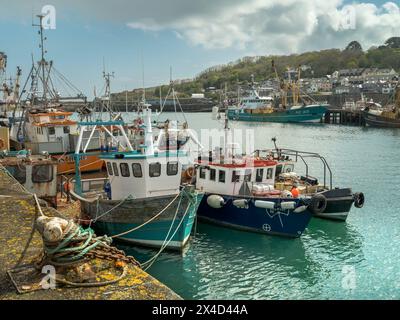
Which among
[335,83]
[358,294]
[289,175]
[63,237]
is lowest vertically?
[358,294]

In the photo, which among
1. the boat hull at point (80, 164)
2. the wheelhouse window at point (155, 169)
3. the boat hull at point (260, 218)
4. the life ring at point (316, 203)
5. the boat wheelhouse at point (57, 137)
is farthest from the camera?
the boat wheelhouse at point (57, 137)

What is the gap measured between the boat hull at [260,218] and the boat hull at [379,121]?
65684 millimetres

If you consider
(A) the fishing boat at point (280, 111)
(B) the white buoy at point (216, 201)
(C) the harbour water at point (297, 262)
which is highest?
(A) the fishing boat at point (280, 111)

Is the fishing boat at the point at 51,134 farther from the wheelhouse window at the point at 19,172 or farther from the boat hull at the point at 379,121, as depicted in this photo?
the boat hull at the point at 379,121

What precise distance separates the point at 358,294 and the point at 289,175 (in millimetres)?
9303

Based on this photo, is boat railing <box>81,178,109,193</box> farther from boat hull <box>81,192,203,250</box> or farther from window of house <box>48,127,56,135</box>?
window of house <box>48,127,56,135</box>

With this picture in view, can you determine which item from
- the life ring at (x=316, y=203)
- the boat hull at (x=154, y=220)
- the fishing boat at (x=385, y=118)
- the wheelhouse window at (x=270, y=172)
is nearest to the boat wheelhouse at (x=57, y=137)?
the boat hull at (x=154, y=220)

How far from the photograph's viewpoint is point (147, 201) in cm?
1399

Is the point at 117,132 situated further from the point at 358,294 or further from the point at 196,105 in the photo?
the point at 196,105

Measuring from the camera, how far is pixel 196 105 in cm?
16588

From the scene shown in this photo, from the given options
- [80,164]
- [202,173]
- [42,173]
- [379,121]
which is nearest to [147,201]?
[202,173]

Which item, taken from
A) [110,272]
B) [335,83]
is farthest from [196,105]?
[110,272]

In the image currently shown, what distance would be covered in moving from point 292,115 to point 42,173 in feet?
273

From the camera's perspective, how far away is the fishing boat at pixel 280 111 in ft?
301
